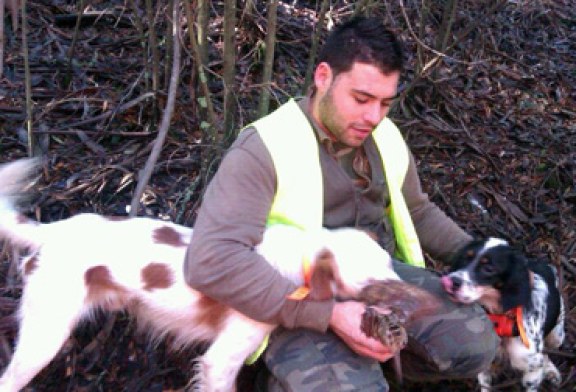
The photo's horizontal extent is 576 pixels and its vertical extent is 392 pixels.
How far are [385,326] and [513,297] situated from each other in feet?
3.26

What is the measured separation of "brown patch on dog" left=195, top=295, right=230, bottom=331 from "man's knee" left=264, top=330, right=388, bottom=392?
0.25 meters

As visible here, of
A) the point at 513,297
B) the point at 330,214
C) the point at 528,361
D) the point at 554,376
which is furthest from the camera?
the point at 554,376

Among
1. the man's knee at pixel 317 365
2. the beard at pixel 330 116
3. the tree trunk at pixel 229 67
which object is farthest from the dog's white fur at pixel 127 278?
the tree trunk at pixel 229 67

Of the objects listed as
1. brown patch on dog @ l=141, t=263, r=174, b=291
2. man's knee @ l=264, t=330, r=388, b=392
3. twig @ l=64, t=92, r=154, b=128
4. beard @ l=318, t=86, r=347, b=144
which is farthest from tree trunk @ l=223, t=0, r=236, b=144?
man's knee @ l=264, t=330, r=388, b=392

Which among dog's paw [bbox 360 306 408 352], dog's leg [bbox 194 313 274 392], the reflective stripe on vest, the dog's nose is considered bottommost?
dog's leg [bbox 194 313 274 392]

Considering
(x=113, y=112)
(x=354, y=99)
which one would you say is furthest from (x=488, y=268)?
(x=113, y=112)

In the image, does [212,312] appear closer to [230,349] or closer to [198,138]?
[230,349]

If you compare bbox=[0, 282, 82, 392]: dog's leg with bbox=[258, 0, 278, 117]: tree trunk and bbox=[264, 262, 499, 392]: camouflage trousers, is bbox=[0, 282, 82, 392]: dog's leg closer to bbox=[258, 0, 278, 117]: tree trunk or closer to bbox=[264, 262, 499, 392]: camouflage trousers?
bbox=[264, 262, 499, 392]: camouflage trousers

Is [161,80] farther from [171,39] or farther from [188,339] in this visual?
[188,339]

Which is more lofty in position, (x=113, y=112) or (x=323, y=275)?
(x=323, y=275)

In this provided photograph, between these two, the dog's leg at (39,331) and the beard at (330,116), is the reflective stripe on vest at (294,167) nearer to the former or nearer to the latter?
the beard at (330,116)

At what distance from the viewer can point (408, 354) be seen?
344cm

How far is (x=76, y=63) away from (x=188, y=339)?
3.44 meters

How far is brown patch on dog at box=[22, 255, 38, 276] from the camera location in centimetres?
311
